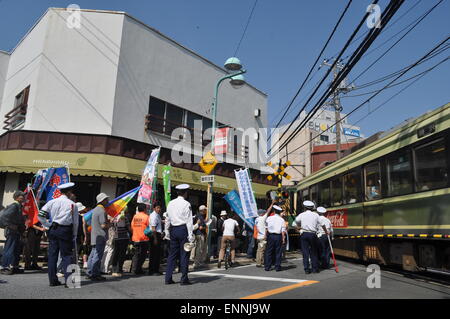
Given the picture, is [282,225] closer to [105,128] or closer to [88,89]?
[105,128]

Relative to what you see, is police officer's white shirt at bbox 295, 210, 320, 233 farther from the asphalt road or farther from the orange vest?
the orange vest

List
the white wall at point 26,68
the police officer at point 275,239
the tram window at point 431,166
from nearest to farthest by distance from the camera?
the tram window at point 431,166
the police officer at point 275,239
the white wall at point 26,68

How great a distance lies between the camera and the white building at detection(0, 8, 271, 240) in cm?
1316

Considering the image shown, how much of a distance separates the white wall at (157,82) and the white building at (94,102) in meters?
0.05

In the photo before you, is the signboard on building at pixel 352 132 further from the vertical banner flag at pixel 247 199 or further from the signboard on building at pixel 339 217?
the vertical banner flag at pixel 247 199

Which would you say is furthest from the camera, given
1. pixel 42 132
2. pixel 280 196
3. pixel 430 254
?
pixel 280 196

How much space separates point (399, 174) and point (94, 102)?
37.8 ft

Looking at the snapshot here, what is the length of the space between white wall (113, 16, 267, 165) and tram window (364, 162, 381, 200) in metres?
9.11

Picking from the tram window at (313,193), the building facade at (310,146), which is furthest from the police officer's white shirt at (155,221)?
the building facade at (310,146)

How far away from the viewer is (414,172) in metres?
7.99

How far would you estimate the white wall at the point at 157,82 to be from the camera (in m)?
14.8
